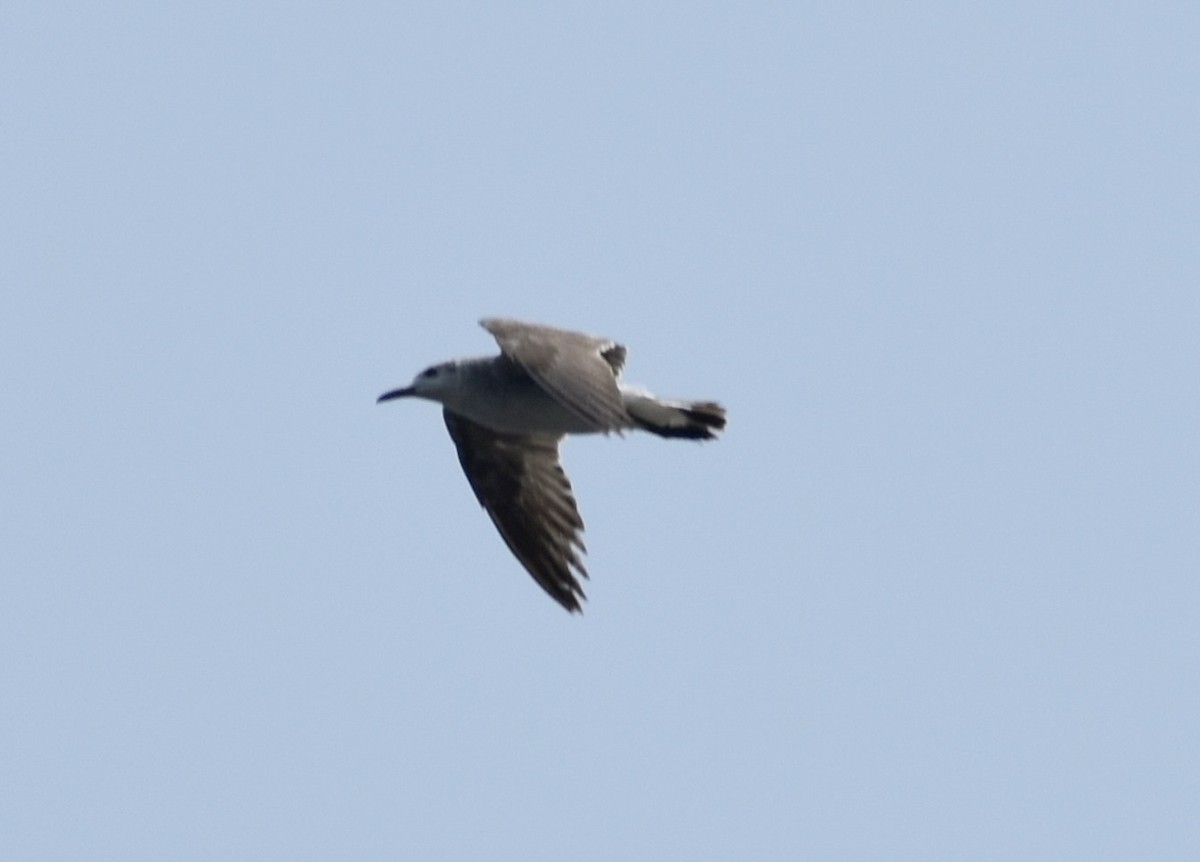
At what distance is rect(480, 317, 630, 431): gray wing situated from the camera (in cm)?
1461

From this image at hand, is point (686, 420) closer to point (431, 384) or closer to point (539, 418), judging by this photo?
point (539, 418)

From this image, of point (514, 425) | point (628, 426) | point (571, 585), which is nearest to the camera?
point (628, 426)

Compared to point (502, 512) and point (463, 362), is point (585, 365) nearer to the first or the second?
point (463, 362)

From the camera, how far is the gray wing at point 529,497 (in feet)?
60.4

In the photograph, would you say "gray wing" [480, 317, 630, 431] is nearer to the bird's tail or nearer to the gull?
the gull

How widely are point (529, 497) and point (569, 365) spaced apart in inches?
143

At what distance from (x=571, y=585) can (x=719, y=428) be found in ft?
6.66

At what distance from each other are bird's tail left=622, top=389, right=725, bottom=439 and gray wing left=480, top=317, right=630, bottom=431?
3.35 feet

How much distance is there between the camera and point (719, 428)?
17312 millimetres

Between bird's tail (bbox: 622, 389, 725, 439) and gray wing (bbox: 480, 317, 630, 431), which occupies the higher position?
bird's tail (bbox: 622, 389, 725, 439)

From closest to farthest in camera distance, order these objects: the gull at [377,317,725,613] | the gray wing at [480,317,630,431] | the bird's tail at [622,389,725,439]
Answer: the gray wing at [480,317,630,431], the gull at [377,317,725,613], the bird's tail at [622,389,725,439]

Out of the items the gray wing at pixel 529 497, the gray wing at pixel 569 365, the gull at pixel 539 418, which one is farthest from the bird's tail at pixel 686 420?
the gray wing at pixel 529 497

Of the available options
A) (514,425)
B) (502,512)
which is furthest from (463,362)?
(502,512)

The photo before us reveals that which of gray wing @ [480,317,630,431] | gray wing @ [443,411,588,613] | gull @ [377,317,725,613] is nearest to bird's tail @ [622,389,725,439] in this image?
gull @ [377,317,725,613]
